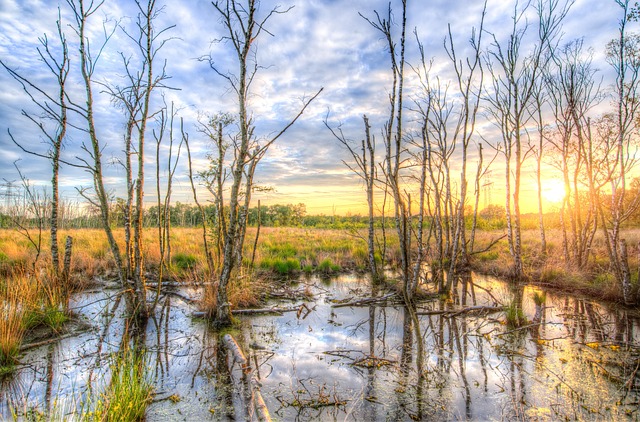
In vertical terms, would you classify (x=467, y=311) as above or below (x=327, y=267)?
below

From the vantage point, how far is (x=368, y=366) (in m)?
4.70

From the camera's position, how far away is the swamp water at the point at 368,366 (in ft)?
11.9

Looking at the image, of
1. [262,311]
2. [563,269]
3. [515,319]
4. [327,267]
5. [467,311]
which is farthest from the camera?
[327,267]

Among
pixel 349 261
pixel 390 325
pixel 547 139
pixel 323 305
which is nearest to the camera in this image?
pixel 390 325

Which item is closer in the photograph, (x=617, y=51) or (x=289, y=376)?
(x=289, y=376)

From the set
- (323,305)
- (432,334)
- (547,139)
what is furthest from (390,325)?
(547,139)

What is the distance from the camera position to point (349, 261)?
46.4 ft

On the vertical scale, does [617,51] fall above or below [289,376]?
above

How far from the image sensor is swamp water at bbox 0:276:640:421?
3629 mm

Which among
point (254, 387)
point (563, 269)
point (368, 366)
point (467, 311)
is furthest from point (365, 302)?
point (563, 269)

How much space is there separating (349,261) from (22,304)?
10.7 m

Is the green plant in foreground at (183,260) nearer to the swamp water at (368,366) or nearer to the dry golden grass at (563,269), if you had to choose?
the swamp water at (368,366)

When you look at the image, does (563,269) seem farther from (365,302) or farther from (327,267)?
(327,267)

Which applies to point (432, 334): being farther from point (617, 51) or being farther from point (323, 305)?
point (617, 51)
